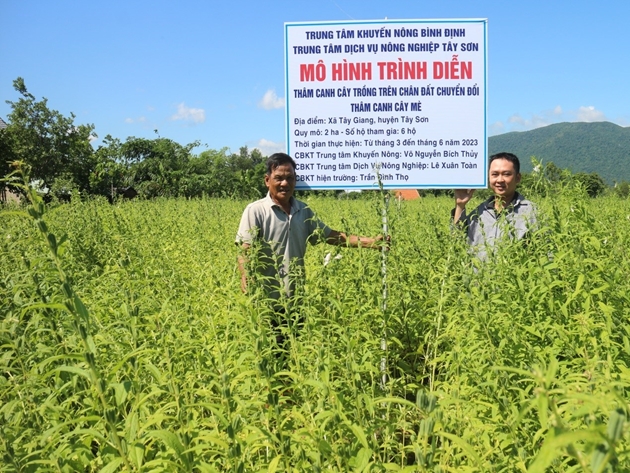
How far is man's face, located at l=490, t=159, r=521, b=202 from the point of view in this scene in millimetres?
3857

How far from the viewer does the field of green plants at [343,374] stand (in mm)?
1647

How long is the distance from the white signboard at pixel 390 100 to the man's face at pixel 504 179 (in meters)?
0.26

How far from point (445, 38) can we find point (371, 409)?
133 inches

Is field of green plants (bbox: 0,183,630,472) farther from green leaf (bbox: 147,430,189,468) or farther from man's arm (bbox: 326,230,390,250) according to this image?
man's arm (bbox: 326,230,390,250)

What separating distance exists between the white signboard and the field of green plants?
0.52 metres

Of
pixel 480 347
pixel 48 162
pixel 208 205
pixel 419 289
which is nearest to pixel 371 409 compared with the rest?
pixel 480 347

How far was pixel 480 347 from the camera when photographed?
2465 millimetres

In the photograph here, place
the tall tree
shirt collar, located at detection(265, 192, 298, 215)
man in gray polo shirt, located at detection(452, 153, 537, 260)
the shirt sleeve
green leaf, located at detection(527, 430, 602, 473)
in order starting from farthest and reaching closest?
the tall tree, shirt collar, located at detection(265, 192, 298, 215), man in gray polo shirt, located at detection(452, 153, 537, 260), the shirt sleeve, green leaf, located at detection(527, 430, 602, 473)

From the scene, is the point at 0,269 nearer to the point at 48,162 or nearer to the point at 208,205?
the point at 208,205

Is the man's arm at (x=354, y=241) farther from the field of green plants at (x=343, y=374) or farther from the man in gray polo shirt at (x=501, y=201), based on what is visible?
the man in gray polo shirt at (x=501, y=201)

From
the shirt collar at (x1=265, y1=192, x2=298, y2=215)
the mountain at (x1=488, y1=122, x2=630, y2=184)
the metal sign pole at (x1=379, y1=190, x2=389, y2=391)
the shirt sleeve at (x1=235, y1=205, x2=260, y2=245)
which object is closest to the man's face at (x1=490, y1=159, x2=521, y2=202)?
the metal sign pole at (x1=379, y1=190, x2=389, y2=391)

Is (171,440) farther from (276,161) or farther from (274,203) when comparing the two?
(276,161)

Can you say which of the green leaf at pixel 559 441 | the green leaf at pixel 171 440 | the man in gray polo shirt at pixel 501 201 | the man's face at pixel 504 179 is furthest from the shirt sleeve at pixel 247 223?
the green leaf at pixel 559 441

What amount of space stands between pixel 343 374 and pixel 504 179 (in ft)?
7.02
